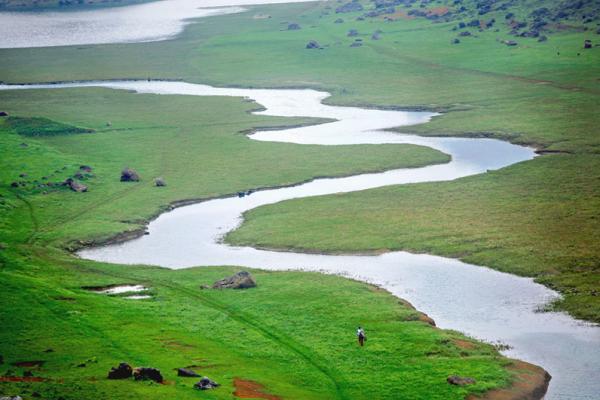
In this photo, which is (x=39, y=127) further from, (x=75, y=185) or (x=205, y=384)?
(x=205, y=384)

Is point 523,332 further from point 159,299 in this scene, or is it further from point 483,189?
point 483,189

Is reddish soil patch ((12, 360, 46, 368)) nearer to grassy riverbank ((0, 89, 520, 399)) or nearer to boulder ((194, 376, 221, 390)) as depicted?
grassy riverbank ((0, 89, 520, 399))

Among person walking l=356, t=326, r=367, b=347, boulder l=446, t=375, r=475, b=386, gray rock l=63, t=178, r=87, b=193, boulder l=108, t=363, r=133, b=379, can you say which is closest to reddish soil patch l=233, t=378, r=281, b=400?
boulder l=108, t=363, r=133, b=379

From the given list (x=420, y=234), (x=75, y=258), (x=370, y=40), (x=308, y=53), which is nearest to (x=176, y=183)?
(x=75, y=258)

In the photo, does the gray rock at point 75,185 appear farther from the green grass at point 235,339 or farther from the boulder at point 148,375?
the boulder at point 148,375

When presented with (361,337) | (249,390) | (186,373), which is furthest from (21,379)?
(361,337)

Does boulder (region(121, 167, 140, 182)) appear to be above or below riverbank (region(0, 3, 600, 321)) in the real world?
below

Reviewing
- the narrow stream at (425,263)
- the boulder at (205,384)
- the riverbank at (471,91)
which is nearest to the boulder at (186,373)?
the boulder at (205,384)

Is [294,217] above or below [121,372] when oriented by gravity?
below
